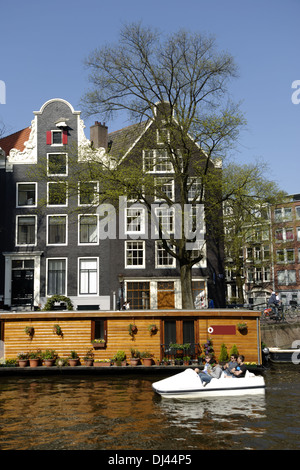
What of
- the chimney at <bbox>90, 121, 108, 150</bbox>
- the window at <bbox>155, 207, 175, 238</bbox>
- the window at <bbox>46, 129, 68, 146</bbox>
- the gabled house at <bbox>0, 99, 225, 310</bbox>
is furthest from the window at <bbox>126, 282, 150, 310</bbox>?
the window at <bbox>46, 129, 68, 146</bbox>

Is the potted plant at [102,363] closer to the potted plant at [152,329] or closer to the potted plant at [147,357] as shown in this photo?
the potted plant at [147,357]

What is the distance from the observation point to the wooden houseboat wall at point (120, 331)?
2145cm

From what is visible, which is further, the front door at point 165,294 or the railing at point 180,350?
the front door at point 165,294

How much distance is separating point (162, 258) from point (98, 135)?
384 inches

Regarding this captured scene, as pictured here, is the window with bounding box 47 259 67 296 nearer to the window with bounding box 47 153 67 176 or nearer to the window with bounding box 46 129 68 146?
the window with bounding box 47 153 67 176

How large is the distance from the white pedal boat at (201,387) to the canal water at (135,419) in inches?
10.5

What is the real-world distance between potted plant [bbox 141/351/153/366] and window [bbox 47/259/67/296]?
13.4 m

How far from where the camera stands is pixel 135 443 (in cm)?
1150

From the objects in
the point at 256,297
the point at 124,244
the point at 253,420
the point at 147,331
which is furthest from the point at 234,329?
the point at 256,297

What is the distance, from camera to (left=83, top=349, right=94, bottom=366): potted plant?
21.0 meters

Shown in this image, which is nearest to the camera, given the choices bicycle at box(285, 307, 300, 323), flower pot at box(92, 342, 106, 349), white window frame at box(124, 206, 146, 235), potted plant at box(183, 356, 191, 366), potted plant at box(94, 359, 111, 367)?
potted plant at box(183, 356, 191, 366)

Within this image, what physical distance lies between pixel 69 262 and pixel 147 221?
5.77 meters

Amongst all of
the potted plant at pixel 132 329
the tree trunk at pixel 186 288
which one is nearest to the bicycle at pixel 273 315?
→ the tree trunk at pixel 186 288
